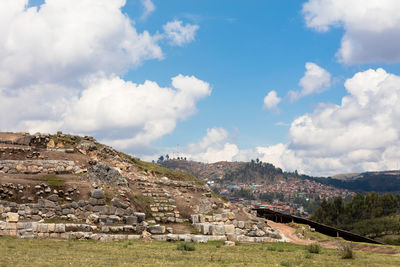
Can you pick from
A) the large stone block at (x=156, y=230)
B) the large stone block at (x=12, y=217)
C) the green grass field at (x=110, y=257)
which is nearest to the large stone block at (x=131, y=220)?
the large stone block at (x=156, y=230)

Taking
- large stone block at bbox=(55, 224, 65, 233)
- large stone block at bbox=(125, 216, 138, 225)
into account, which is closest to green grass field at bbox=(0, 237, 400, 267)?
large stone block at bbox=(55, 224, 65, 233)

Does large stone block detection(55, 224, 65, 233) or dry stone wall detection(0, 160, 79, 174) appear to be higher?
dry stone wall detection(0, 160, 79, 174)

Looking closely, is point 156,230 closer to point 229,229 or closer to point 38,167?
point 229,229

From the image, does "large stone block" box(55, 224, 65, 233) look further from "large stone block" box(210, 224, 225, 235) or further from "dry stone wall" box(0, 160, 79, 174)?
"large stone block" box(210, 224, 225, 235)

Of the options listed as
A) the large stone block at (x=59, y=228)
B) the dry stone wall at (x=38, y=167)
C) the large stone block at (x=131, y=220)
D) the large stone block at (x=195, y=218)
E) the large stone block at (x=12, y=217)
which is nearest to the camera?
the large stone block at (x=59, y=228)

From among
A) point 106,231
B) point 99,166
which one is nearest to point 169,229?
point 106,231

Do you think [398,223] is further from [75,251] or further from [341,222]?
[75,251]

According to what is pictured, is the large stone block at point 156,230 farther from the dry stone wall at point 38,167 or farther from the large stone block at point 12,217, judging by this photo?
the dry stone wall at point 38,167

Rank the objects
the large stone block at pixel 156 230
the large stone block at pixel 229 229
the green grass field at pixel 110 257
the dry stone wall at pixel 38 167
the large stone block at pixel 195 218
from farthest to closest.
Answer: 1. the large stone block at pixel 195 218
2. the dry stone wall at pixel 38 167
3. the large stone block at pixel 229 229
4. the large stone block at pixel 156 230
5. the green grass field at pixel 110 257

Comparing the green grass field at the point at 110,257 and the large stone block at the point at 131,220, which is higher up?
the large stone block at the point at 131,220

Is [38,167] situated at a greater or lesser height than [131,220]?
greater

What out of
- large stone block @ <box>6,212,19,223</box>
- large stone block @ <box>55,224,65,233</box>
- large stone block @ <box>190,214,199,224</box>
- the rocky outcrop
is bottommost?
large stone block @ <box>190,214,199,224</box>

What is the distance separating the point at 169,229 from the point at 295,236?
18.9 meters

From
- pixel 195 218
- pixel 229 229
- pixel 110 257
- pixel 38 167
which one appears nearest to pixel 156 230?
pixel 195 218
